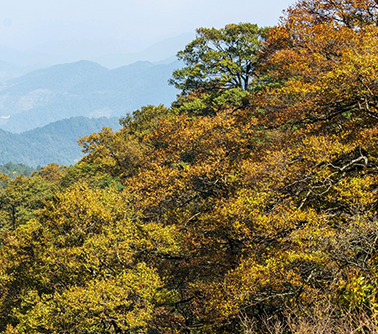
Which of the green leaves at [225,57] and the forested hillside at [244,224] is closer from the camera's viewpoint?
the forested hillside at [244,224]

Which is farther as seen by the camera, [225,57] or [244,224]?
[225,57]

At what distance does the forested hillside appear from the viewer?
9828 mm

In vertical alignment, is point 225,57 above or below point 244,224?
above

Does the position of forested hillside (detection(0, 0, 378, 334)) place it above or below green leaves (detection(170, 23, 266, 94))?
below

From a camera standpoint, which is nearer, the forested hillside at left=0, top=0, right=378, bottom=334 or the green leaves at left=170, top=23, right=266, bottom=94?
the forested hillside at left=0, top=0, right=378, bottom=334

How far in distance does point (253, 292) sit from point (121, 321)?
5.95 meters

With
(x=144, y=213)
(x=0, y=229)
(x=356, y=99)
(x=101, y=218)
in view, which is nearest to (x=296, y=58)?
(x=356, y=99)

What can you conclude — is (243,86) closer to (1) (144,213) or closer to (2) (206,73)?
(2) (206,73)

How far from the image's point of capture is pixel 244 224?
1162 cm

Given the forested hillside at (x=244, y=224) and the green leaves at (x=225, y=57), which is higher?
the green leaves at (x=225, y=57)

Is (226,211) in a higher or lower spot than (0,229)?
higher

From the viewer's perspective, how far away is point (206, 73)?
88.3 feet

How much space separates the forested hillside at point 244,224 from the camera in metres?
9.83

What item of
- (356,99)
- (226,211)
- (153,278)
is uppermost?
(356,99)
